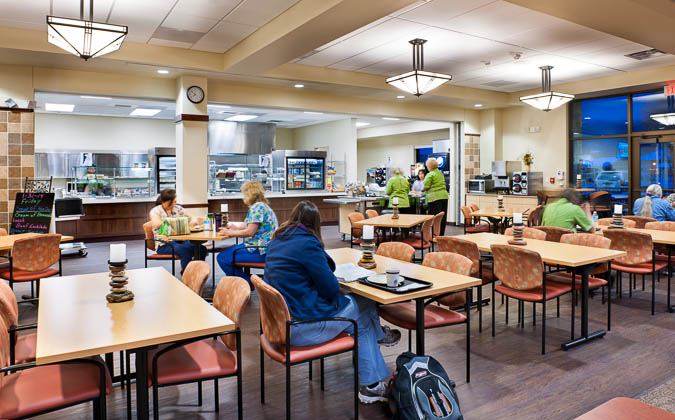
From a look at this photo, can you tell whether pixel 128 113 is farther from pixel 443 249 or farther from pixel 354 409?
pixel 354 409

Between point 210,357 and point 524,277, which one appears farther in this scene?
point 524,277

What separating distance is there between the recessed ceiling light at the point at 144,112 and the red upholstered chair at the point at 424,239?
810 cm

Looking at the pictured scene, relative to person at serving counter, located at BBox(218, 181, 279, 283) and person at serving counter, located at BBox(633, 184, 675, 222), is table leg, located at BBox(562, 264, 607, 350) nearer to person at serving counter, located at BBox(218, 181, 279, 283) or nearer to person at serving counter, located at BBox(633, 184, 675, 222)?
person at serving counter, located at BBox(218, 181, 279, 283)

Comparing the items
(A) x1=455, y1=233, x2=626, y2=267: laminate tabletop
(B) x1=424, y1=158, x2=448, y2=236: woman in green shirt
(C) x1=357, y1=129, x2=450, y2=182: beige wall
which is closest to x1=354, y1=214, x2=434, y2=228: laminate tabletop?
(B) x1=424, y1=158, x2=448, y2=236: woman in green shirt

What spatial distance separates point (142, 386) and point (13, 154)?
20.5 feet

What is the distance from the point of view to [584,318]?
3.73 metres

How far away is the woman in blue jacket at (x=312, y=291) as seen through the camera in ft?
8.27

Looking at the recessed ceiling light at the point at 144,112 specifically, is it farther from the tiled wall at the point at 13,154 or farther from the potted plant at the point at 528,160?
the potted plant at the point at 528,160

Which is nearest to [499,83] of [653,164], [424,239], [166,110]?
[653,164]

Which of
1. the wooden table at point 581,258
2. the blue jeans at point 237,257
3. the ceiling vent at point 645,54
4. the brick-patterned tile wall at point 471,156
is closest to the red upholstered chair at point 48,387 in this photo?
the blue jeans at point 237,257

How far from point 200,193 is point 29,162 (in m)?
2.48

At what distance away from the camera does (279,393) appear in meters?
2.92

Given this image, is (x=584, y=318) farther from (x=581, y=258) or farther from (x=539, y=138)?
(x=539, y=138)

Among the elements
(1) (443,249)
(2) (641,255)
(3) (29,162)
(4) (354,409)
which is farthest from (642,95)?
(3) (29,162)
